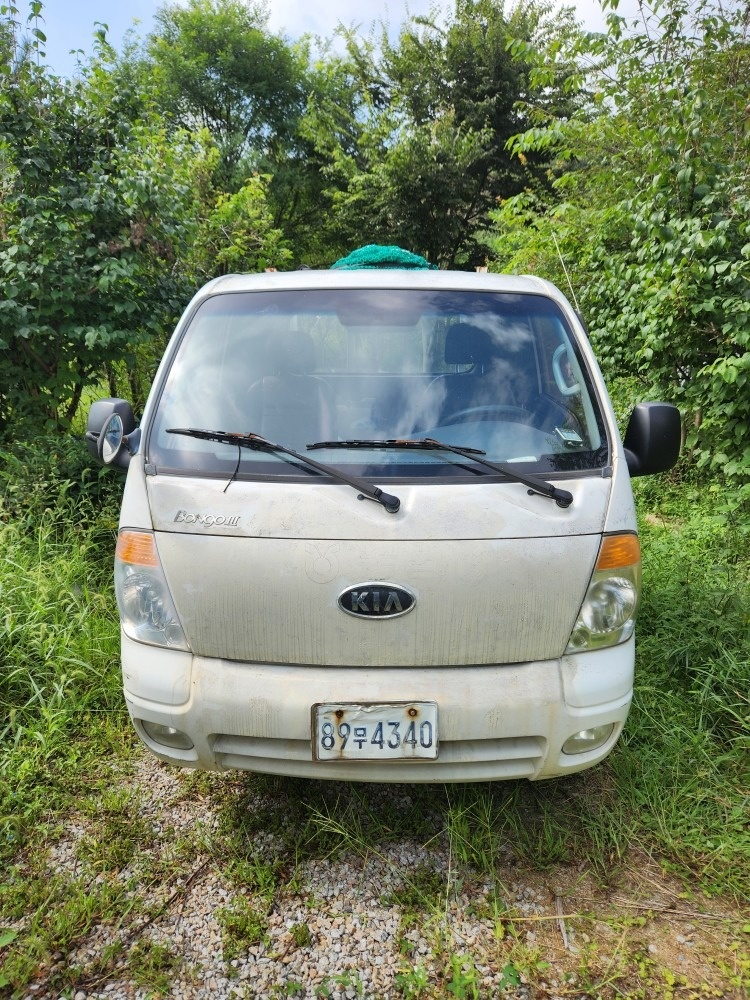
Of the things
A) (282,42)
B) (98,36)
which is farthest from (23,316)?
(282,42)

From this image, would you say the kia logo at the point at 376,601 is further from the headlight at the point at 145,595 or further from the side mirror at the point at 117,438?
the side mirror at the point at 117,438

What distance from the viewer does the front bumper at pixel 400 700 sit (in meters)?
1.73

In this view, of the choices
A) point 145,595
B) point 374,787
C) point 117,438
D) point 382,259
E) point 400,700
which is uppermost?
point 382,259

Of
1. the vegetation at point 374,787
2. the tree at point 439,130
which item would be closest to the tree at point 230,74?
the tree at point 439,130

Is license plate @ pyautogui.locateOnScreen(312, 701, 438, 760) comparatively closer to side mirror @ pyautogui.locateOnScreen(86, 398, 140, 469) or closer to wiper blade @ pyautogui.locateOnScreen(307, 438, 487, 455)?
wiper blade @ pyautogui.locateOnScreen(307, 438, 487, 455)

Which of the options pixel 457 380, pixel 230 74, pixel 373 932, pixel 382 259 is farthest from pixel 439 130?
pixel 373 932

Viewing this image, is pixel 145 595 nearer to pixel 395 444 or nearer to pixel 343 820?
pixel 395 444

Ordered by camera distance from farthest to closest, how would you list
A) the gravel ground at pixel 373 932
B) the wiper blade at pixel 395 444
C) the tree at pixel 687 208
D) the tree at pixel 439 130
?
1. the tree at pixel 439 130
2. the tree at pixel 687 208
3. the wiper blade at pixel 395 444
4. the gravel ground at pixel 373 932

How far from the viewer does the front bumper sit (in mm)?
1734

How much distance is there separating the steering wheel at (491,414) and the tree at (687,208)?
242 centimetres

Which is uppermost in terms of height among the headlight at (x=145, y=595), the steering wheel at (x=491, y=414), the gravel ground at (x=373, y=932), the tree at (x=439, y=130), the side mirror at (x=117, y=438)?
the tree at (x=439, y=130)

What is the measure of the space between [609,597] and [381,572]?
69 cm

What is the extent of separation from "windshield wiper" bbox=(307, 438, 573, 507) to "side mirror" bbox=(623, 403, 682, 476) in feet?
1.74

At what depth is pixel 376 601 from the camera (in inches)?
68.2
